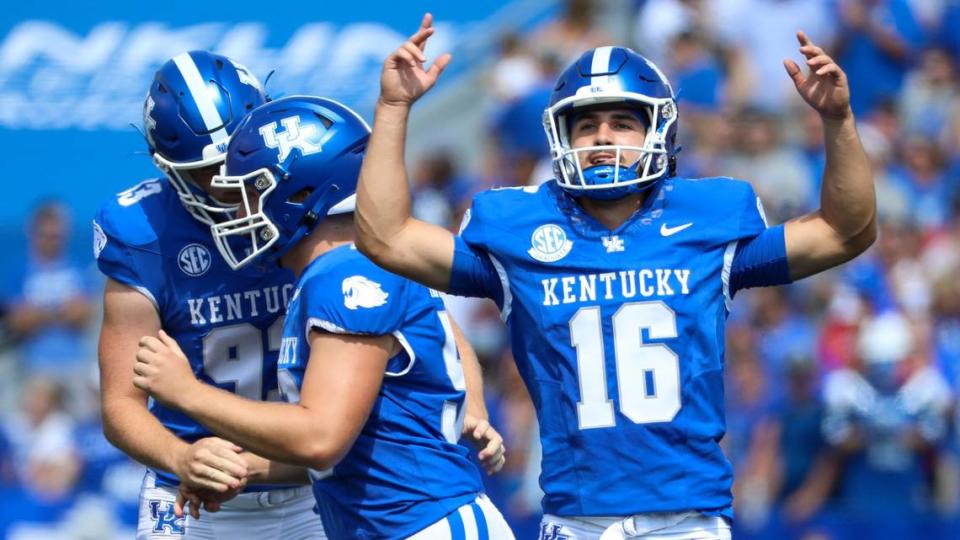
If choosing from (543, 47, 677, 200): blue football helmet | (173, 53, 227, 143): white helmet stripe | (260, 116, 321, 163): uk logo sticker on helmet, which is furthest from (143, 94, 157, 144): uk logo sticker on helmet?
(543, 47, 677, 200): blue football helmet

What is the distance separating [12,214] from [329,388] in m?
8.51

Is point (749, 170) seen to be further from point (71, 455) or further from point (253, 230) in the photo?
point (253, 230)

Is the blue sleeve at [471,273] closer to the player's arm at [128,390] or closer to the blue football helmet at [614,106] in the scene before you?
the blue football helmet at [614,106]

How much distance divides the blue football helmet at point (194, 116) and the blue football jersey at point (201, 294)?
130mm

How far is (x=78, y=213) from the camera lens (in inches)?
454

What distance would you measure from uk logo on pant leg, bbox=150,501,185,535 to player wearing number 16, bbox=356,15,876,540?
125 cm

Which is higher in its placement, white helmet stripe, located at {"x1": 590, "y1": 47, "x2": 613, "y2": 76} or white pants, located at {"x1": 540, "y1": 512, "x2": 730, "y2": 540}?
white helmet stripe, located at {"x1": 590, "y1": 47, "x2": 613, "y2": 76}

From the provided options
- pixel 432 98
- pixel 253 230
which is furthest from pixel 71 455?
pixel 253 230

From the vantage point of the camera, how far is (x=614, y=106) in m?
3.93

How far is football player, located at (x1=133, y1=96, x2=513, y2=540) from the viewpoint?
3.68 m

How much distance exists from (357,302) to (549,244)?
515mm

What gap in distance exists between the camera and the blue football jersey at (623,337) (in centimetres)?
373

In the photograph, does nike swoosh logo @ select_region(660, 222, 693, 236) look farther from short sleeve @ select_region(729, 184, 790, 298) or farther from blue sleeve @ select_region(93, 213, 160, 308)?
blue sleeve @ select_region(93, 213, 160, 308)

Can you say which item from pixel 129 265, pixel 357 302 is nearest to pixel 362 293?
pixel 357 302
